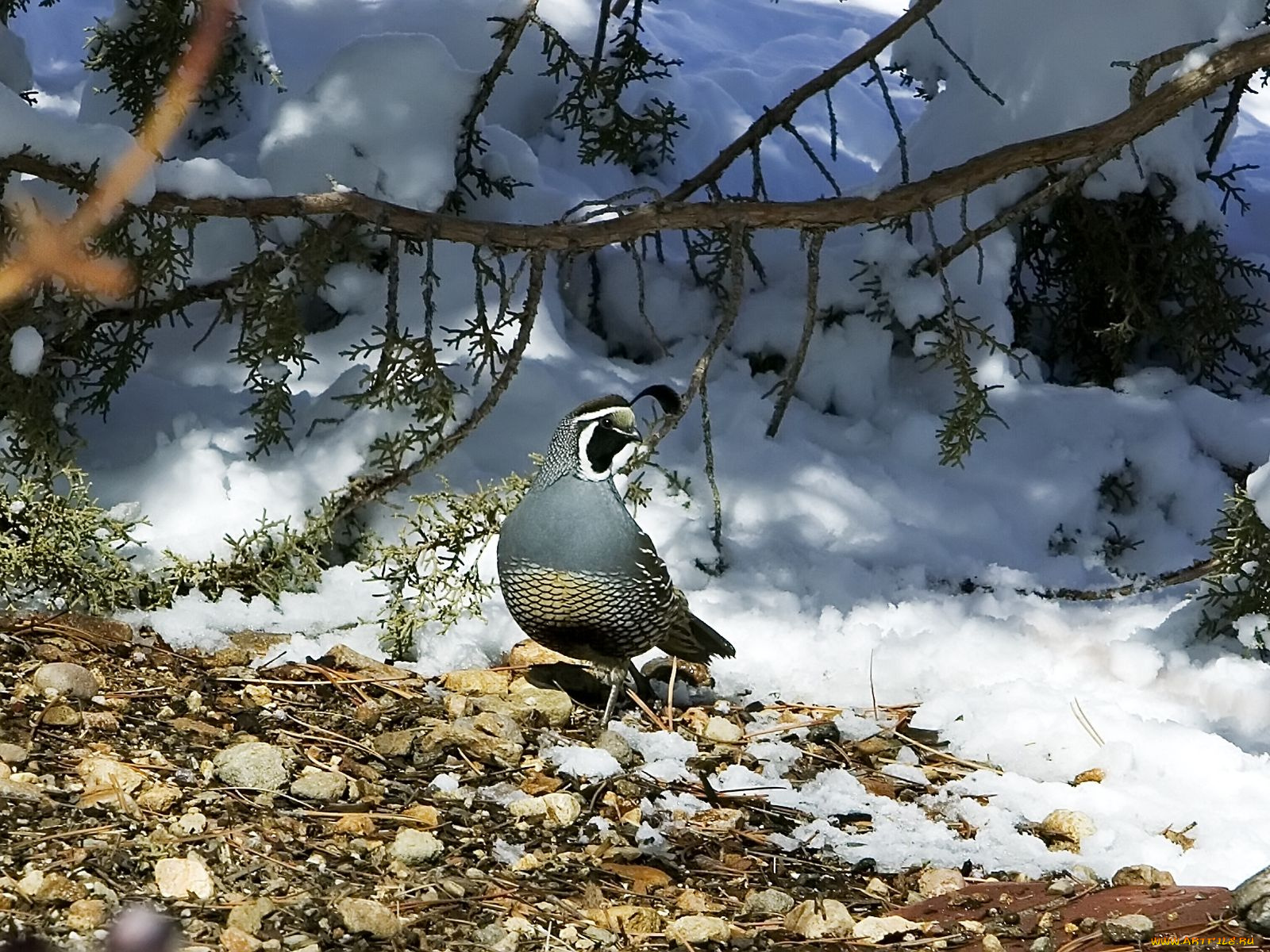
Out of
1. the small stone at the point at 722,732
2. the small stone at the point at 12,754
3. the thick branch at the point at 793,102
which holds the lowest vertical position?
the small stone at the point at 12,754

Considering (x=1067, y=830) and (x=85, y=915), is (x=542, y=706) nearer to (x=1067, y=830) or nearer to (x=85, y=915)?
(x=1067, y=830)

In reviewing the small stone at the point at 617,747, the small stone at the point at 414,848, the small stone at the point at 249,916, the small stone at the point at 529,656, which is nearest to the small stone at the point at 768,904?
the small stone at the point at 414,848

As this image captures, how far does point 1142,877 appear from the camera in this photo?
245 centimetres

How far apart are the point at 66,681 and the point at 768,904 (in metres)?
1.43

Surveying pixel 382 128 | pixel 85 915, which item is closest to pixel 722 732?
pixel 85 915

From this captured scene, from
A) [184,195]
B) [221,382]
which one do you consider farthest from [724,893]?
[221,382]

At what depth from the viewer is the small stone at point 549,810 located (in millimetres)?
2631

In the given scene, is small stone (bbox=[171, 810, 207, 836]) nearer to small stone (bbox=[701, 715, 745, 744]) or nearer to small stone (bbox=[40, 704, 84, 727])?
small stone (bbox=[40, 704, 84, 727])

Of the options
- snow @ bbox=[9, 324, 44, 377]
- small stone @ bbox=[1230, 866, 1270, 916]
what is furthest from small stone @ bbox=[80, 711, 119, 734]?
small stone @ bbox=[1230, 866, 1270, 916]

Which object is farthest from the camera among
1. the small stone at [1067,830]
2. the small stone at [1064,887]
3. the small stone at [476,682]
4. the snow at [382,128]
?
the snow at [382,128]

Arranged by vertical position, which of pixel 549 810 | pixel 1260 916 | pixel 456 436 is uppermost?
pixel 456 436

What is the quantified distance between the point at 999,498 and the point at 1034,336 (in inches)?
34.9

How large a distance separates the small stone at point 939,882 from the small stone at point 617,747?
0.68 metres

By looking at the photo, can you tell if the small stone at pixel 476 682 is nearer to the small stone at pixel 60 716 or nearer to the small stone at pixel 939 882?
the small stone at pixel 60 716
